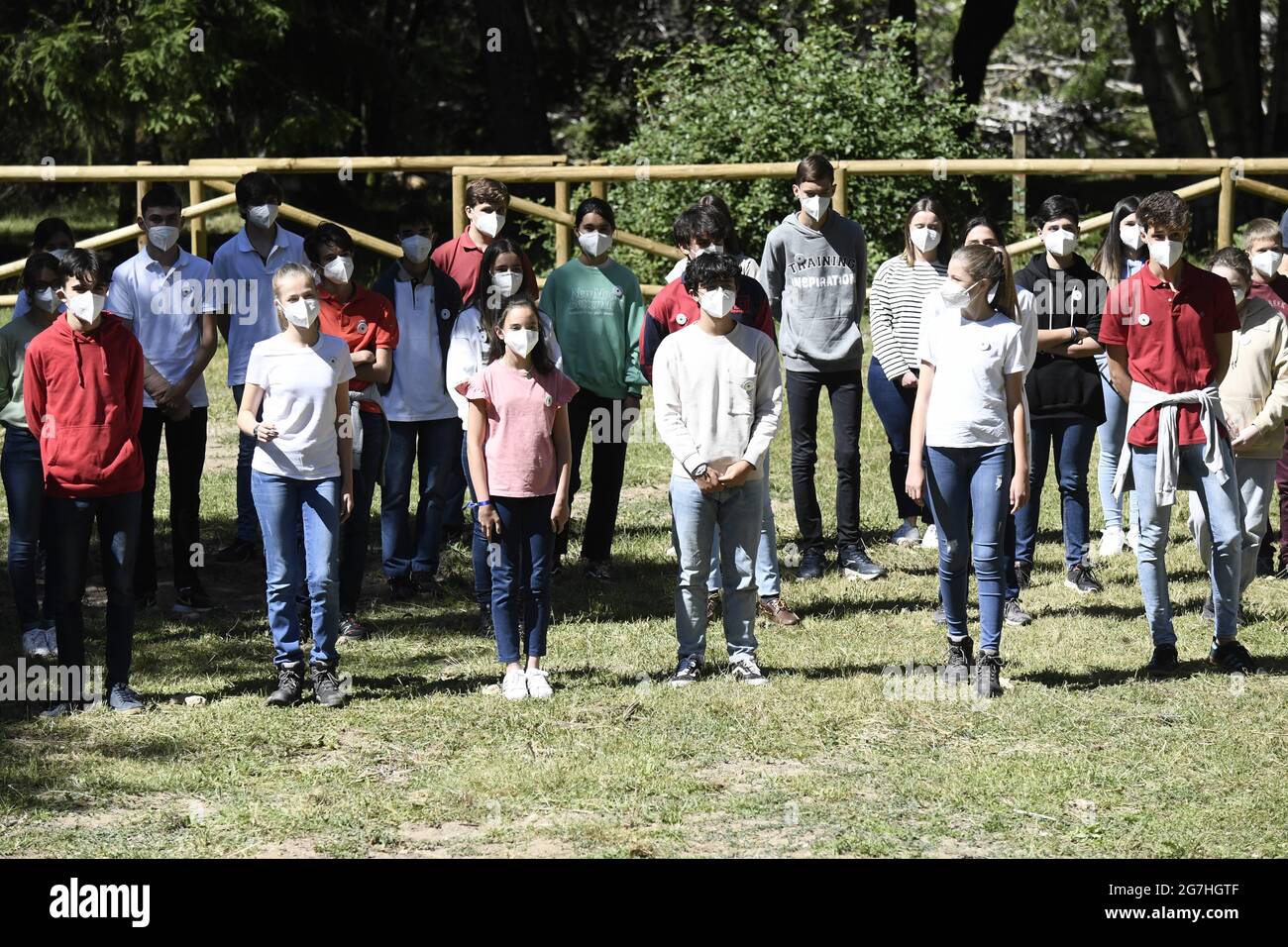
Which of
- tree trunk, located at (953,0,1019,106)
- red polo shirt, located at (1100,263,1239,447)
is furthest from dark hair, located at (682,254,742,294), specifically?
tree trunk, located at (953,0,1019,106)

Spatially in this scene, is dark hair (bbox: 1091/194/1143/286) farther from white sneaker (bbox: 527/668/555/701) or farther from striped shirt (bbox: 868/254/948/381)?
white sneaker (bbox: 527/668/555/701)

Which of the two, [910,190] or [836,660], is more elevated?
[910,190]

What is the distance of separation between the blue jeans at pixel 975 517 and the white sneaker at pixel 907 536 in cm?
298

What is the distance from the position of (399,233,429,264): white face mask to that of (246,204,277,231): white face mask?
754 millimetres

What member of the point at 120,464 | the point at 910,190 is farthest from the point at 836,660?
the point at 910,190

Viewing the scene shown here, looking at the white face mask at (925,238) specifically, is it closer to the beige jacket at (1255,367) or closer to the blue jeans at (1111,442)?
the blue jeans at (1111,442)

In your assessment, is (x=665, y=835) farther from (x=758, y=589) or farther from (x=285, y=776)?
(x=758, y=589)

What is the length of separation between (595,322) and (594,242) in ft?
1.41

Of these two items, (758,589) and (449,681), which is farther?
(758,589)

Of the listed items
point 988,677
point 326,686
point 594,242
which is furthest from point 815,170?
point 326,686

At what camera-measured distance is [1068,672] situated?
7.73m

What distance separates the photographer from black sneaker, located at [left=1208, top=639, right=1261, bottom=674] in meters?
7.62
